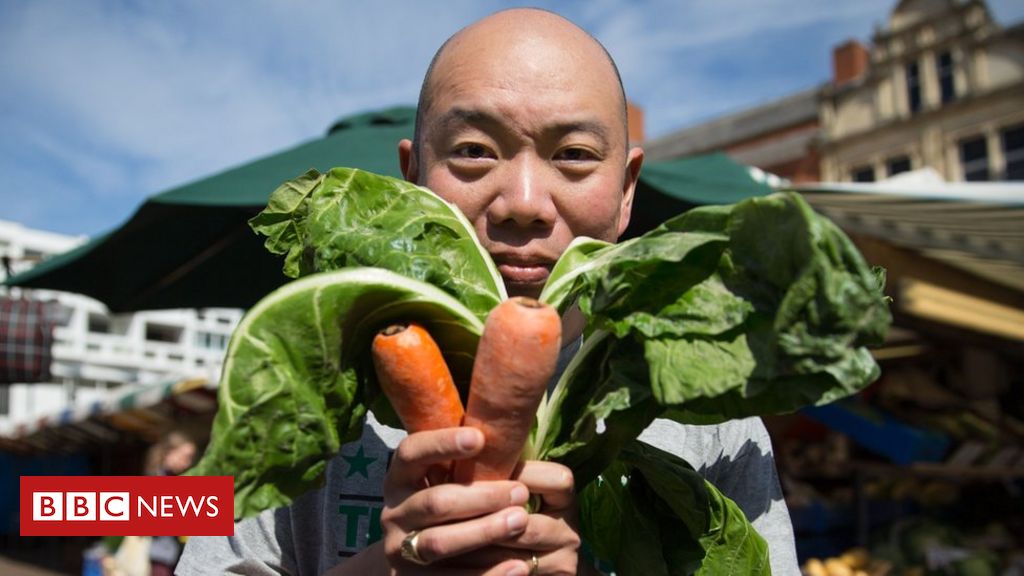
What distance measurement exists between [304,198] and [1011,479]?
26.2 ft

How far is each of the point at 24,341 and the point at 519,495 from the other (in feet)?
26.7

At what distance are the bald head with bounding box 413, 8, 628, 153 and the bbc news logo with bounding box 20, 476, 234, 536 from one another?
882 mm

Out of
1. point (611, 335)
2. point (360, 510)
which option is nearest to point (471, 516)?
point (611, 335)

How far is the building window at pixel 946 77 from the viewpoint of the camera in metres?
27.5

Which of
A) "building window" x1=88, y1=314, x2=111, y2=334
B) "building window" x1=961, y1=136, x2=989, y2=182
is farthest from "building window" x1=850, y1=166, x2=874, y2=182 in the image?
"building window" x1=88, y1=314, x2=111, y2=334

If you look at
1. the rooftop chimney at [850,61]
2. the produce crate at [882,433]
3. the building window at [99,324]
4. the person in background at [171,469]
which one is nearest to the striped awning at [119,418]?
the person in background at [171,469]

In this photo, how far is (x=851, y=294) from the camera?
972mm

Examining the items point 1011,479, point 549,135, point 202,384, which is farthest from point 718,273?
point 202,384

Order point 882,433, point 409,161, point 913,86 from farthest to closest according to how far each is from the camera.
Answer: point 913,86 < point 882,433 < point 409,161

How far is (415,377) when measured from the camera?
1.10m

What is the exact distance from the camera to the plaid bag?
7.54 metres

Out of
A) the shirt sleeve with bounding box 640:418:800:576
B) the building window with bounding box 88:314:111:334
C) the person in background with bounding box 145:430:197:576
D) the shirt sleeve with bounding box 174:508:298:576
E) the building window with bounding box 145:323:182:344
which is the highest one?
the building window with bounding box 88:314:111:334

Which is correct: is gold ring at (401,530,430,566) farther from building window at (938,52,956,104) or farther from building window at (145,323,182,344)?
building window at (145,323,182,344)

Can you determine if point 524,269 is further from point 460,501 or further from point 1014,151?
point 1014,151
